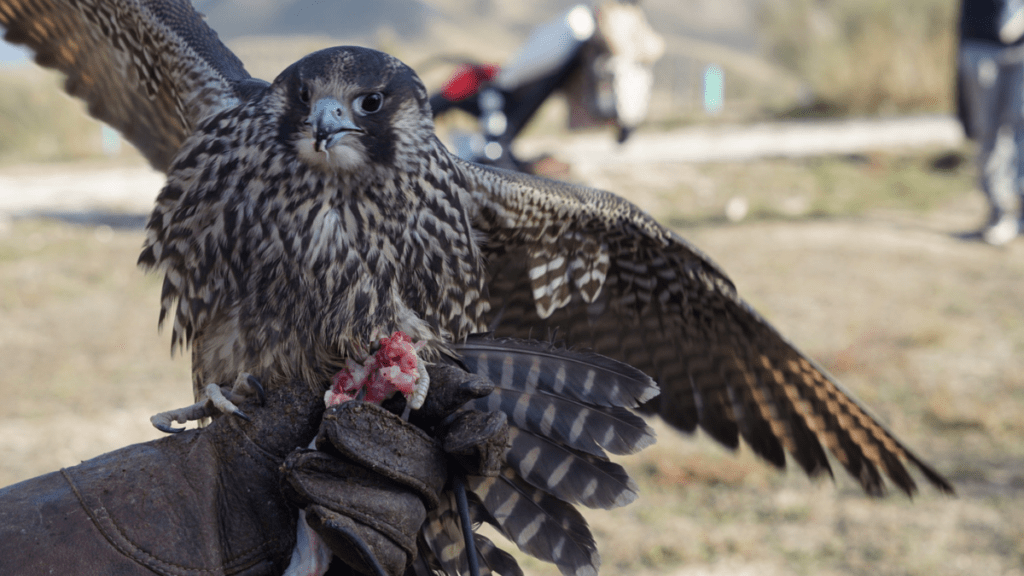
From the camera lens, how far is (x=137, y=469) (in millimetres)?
1533

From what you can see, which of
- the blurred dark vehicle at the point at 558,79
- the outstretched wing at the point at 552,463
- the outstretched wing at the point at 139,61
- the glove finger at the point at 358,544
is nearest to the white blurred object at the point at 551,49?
the blurred dark vehicle at the point at 558,79

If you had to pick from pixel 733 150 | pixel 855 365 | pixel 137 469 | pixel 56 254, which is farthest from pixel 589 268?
pixel 733 150

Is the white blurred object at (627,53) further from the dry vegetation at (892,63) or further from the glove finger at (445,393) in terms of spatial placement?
the dry vegetation at (892,63)

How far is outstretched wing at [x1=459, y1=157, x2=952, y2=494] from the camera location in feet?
6.75

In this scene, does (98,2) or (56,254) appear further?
(56,254)

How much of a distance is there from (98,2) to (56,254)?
24.1 ft

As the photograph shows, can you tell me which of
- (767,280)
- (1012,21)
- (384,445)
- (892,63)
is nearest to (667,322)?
(384,445)

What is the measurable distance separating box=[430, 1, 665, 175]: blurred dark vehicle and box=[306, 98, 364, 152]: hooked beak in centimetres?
679

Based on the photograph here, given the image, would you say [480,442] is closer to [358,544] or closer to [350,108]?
[358,544]

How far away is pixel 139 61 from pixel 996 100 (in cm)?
941

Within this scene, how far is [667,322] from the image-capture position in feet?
A: 7.75

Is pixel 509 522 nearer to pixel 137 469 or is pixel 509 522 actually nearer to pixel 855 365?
pixel 137 469

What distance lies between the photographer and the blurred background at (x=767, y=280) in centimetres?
381

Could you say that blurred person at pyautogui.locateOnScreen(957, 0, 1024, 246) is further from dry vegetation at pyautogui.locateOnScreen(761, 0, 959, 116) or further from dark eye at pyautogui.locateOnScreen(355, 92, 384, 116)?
dark eye at pyautogui.locateOnScreen(355, 92, 384, 116)
